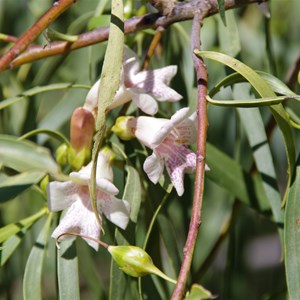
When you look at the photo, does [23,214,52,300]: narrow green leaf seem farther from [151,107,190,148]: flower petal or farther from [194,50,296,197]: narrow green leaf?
[194,50,296,197]: narrow green leaf

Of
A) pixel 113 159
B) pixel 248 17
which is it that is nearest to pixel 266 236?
pixel 248 17

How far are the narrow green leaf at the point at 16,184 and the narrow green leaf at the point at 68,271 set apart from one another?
9 cm

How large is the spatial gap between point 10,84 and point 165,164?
2.04ft

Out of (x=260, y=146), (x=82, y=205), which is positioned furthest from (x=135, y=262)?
(x=260, y=146)

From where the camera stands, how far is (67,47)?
109cm

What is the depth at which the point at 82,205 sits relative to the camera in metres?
0.96

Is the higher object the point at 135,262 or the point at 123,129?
the point at 123,129

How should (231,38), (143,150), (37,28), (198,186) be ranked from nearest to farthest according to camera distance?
(198,186) → (37,28) → (143,150) → (231,38)

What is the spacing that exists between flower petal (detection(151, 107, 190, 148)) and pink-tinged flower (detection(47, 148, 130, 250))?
0.24 ft

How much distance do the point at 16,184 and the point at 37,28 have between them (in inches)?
Answer: 7.7

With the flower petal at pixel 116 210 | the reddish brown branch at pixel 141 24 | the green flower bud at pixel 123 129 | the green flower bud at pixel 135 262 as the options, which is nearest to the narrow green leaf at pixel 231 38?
the reddish brown branch at pixel 141 24

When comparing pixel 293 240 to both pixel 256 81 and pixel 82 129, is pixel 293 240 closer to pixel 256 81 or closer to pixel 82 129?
pixel 256 81

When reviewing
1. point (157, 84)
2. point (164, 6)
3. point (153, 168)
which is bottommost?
point (153, 168)

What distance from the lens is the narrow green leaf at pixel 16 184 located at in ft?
→ 3.26
